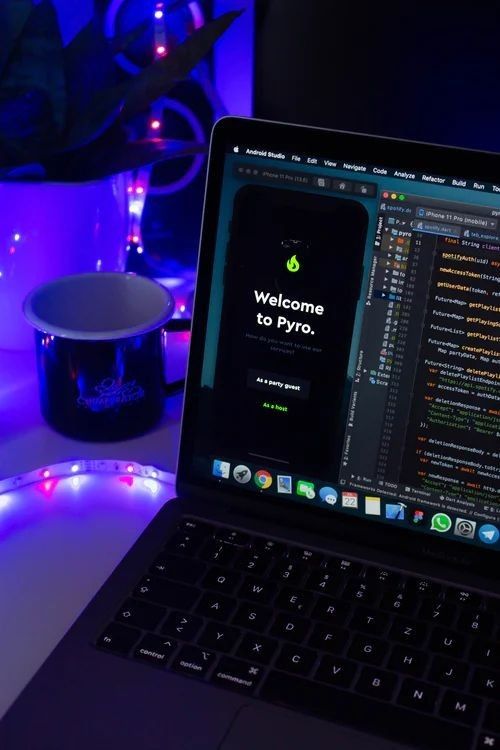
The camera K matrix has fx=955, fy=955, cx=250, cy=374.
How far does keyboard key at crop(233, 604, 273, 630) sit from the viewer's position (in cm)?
63

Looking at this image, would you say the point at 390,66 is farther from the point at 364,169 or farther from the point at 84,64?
the point at 84,64

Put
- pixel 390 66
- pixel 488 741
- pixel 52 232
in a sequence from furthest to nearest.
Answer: pixel 52 232, pixel 390 66, pixel 488 741

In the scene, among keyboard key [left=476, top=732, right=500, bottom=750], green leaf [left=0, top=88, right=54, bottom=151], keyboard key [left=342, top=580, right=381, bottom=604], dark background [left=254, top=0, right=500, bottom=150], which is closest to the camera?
keyboard key [left=476, top=732, right=500, bottom=750]

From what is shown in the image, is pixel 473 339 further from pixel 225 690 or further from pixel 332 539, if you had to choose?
pixel 225 690

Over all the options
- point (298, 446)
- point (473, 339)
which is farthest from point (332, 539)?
point (473, 339)

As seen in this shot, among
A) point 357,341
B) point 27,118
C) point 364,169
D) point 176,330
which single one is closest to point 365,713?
point 357,341

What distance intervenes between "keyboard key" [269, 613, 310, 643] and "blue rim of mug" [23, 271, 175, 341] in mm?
288

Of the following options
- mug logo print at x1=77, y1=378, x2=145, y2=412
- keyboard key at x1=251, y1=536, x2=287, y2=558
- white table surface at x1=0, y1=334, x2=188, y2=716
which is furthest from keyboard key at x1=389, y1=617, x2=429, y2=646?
mug logo print at x1=77, y1=378, x2=145, y2=412

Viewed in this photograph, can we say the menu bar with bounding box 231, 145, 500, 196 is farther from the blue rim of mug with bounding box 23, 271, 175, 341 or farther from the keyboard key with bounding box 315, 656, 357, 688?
the keyboard key with bounding box 315, 656, 357, 688

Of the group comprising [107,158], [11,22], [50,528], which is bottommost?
[50,528]

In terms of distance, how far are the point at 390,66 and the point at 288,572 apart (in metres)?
0.43

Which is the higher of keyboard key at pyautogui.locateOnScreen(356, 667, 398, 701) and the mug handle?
the mug handle

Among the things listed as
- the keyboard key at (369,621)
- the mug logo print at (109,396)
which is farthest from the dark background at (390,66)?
the keyboard key at (369,621)

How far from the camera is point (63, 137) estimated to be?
0.88 metres
